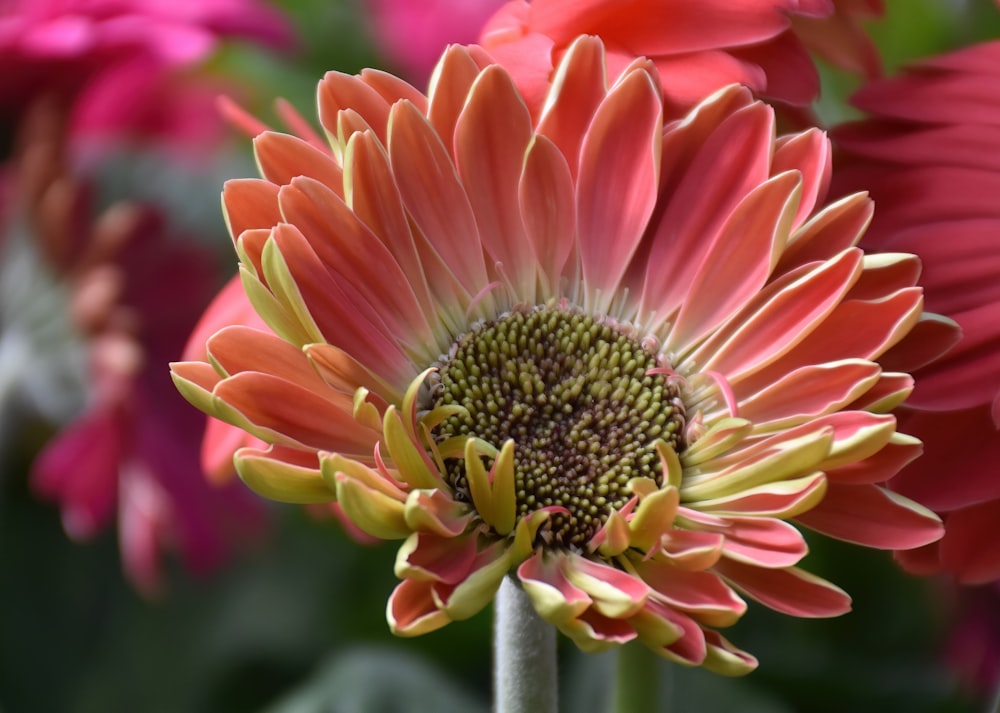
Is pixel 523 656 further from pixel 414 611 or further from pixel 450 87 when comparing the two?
pixel 450 87

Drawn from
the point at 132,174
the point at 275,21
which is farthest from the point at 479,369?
the point at 132,174

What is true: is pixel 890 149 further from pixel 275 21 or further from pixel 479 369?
pixel 275 21

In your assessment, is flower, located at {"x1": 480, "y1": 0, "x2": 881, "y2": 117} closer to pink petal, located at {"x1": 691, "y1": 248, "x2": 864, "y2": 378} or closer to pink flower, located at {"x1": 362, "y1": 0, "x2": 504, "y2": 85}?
pink petal, located at {"x1": 691, "y1": 248, "x2": 864, "y2": 378}

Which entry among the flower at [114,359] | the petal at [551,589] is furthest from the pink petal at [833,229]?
the flower at [114,359]

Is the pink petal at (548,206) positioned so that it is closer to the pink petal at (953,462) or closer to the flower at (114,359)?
the pink petal at (953,462)

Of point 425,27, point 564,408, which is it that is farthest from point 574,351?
point 425,27

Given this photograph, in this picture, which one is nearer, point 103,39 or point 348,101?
point 348,101

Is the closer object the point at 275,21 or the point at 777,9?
the point at 777,9
